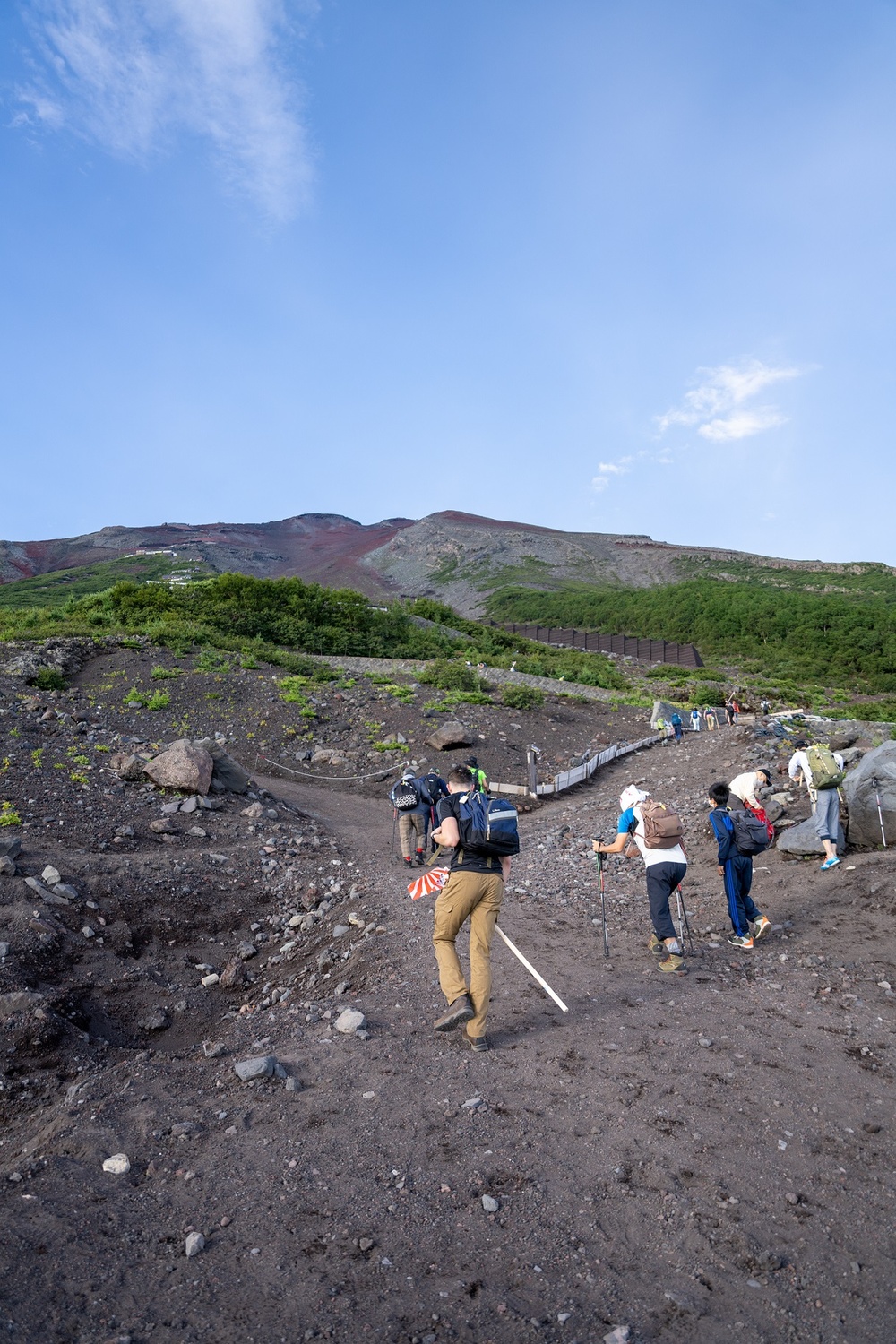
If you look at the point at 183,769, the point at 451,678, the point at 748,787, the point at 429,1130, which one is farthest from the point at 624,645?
the point at 429,1130

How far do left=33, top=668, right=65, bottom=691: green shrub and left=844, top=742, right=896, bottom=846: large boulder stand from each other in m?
17.0

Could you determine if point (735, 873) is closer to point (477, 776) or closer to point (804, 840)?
point (477, 776)

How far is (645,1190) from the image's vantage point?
354 centimetres

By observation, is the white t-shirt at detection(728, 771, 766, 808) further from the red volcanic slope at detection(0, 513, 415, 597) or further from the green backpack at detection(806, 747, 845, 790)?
the red volcanic slope at detection(0, 513, 415, 597)

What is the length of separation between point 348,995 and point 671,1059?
8.64 feet

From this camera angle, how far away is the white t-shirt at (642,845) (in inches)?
262

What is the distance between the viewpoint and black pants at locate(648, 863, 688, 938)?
21.7ft

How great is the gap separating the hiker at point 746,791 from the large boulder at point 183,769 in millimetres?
8159

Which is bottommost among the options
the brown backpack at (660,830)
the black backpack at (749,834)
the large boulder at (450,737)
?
the large boulder at (450,737)

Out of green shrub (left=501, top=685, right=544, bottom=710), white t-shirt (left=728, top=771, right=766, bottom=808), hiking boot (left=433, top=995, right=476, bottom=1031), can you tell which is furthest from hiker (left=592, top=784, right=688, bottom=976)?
A: green shrub (left=501, top=685, right=544, bottom=710)

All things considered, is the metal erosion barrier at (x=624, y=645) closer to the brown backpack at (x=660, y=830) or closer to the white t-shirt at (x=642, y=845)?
the white t-shirt at (x=642, y=845)

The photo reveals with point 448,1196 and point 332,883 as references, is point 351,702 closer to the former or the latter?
point 332,883

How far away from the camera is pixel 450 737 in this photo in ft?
61.4

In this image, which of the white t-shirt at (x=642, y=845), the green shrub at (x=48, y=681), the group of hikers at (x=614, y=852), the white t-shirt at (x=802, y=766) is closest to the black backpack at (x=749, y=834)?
the group of hikers at (x=614, y=852)
